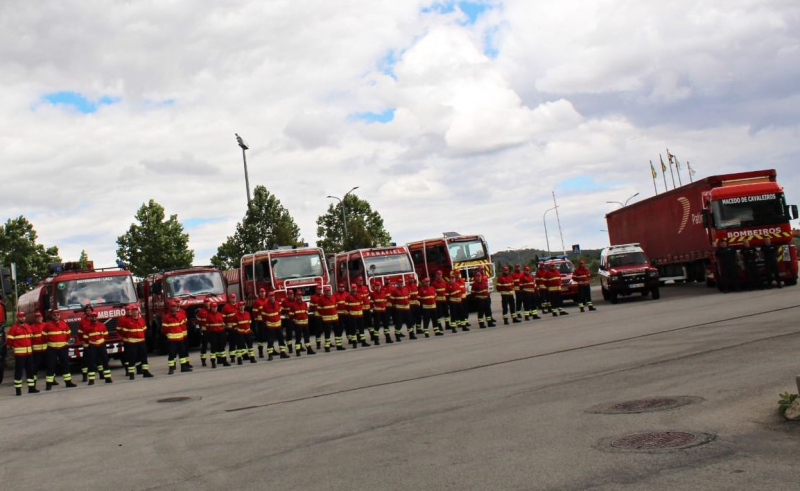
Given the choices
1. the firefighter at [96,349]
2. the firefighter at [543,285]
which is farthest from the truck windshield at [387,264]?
the firefighter at [96,349]

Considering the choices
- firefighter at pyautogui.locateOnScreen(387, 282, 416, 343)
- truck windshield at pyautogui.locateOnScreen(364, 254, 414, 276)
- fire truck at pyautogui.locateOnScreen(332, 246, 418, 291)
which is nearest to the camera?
firefighter at pyautogui.locateOnScreen(387, 282, 416, 343)

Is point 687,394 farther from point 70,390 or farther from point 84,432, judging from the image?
point 70,390

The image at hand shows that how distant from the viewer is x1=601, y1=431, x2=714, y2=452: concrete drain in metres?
6.64

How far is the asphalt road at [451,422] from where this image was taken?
6.38m

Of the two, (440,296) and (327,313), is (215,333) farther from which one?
(440,296)

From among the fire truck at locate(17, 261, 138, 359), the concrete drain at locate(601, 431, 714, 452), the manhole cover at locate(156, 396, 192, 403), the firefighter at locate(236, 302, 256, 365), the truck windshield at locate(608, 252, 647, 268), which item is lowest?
the concrete drain at locate(601, 431, 714, 452)

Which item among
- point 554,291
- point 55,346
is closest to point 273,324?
point 55,346

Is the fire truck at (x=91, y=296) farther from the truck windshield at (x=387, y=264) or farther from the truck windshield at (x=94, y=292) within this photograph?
the truck windshield at (x=387, y=264)

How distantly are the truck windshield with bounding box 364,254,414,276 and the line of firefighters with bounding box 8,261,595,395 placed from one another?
551cm

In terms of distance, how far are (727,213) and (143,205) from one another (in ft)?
209

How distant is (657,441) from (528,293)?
696 inches

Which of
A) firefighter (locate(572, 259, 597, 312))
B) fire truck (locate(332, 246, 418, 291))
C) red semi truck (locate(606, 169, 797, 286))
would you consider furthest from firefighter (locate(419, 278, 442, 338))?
red semi truck (locate(606, 169, 797, 286))

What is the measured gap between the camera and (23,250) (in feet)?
279

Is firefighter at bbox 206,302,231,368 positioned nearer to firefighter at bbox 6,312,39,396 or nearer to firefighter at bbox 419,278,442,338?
firefighter at bbox 6,312,39,396
